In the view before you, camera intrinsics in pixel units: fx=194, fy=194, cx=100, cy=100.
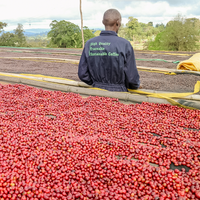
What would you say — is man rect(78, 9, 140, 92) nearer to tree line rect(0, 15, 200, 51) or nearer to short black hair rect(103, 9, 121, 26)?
short black hair rect(103, 9, 121, 26)

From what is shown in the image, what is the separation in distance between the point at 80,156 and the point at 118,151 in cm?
46

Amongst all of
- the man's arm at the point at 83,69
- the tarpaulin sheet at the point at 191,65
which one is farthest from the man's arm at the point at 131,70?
the tarpaulin sheet at the point at 191,65

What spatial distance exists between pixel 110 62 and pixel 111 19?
2.54 ft

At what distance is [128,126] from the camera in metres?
2.89

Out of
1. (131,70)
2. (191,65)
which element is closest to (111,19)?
(131,70)

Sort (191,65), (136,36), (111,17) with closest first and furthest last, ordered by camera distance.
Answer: (111,17) → (191,65) → (136,36)

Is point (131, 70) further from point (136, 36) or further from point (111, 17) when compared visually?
point (136, 36)

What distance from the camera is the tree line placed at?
2086 centimetres

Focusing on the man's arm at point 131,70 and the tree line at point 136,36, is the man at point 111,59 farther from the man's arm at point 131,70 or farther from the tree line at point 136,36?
the tree line at point 136,36

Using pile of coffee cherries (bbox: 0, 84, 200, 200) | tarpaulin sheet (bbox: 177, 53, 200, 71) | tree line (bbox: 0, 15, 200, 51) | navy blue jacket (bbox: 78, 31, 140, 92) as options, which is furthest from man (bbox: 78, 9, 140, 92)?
tree line (bbox: 0, 15, 200, 51)

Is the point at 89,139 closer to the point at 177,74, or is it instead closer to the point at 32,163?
the point at 32,163

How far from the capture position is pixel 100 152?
7.57 ft

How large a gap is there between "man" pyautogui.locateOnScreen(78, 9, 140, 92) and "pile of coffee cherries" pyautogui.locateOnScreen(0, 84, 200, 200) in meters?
0.55

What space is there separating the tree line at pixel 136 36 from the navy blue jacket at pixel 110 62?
14.7 metres
